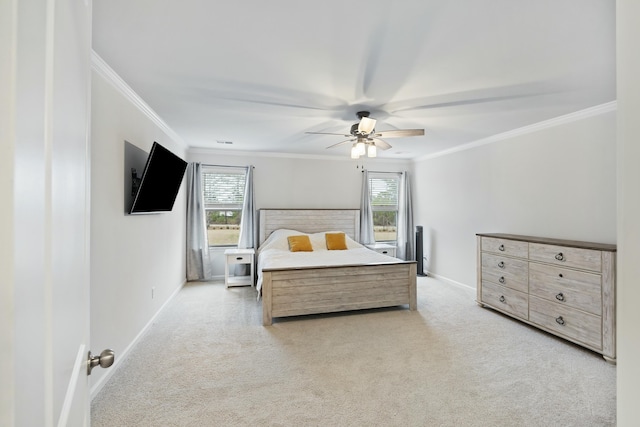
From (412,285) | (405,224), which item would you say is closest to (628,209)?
(412,285)

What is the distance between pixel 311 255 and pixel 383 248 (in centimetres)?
190

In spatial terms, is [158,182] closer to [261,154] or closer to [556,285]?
[261,154]

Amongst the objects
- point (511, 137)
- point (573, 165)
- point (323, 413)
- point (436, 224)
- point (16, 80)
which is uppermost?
point (511, 137)

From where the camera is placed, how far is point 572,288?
292 cm

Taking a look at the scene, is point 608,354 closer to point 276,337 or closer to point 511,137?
point 511,137

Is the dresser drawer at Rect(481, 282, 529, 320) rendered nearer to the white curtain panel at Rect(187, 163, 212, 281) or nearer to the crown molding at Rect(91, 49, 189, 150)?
the white curtain panel at Rect(187, 163, 212, 281)

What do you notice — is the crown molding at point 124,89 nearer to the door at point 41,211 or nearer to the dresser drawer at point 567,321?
the door at point 41,211

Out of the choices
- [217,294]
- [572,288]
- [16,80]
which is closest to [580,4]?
[16,80]

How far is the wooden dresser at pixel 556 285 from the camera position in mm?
2660

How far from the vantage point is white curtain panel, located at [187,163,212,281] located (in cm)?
525

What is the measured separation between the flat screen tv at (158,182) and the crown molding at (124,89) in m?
0.51

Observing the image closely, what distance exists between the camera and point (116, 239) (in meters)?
2.46

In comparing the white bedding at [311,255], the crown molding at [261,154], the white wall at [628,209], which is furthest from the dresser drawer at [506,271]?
the white wall at [628,209]

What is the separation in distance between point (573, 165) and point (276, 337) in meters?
3.84
